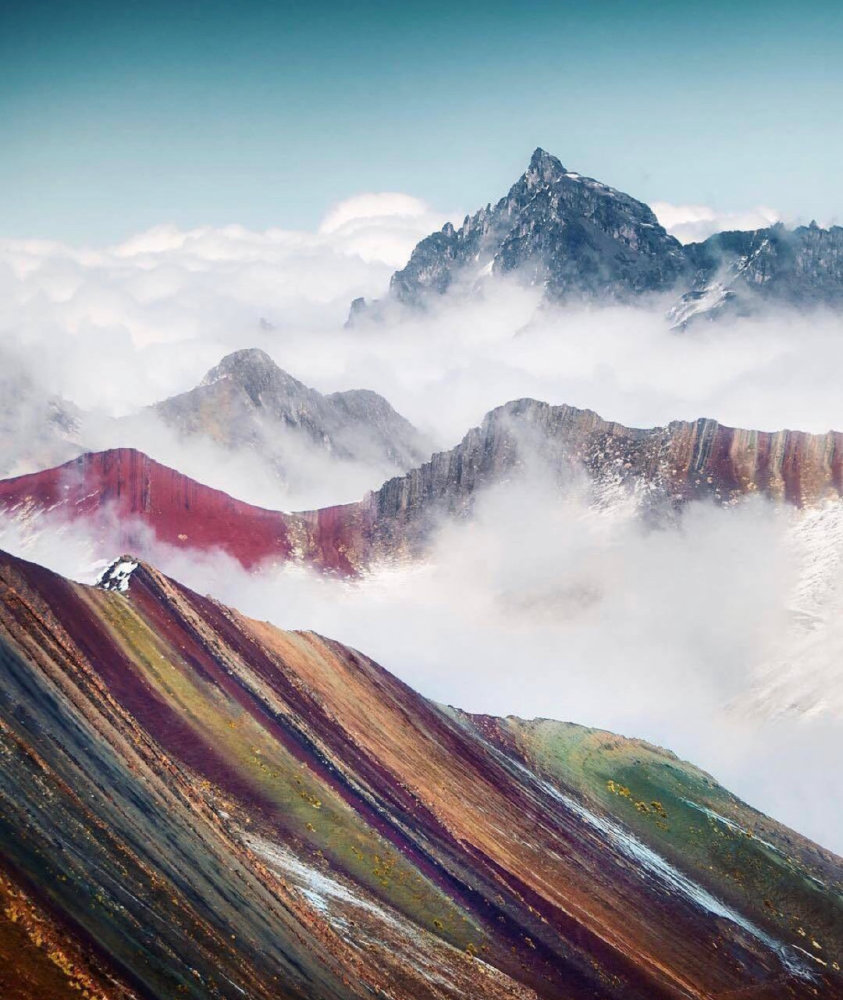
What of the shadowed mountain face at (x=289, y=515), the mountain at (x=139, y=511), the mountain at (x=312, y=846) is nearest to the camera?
the mountain at (x=312, y=846)

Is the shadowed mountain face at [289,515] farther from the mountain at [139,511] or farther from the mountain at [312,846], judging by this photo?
the mountain at [312,846]

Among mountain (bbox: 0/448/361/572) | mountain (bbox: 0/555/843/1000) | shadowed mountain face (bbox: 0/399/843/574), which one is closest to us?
mountain (bbox: 0/555/843/1000)

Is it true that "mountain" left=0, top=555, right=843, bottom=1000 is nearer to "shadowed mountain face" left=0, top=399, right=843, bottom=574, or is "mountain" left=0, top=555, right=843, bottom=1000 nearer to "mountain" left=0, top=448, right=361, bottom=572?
"shadowed mountain face" left=0, top=399, right=843, bottom=574

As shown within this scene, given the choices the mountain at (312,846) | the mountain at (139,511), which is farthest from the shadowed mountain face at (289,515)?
the mountain at (312,846)

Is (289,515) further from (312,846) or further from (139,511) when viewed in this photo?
(312,846)

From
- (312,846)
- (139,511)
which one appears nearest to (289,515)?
(139,511)

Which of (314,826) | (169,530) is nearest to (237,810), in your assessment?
(314,826)

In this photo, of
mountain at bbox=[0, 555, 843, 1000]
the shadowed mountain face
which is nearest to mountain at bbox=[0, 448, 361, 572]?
the shadowed mountain face

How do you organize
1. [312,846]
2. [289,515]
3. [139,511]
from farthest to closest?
[289,515]
[139,511]
[312,846]
